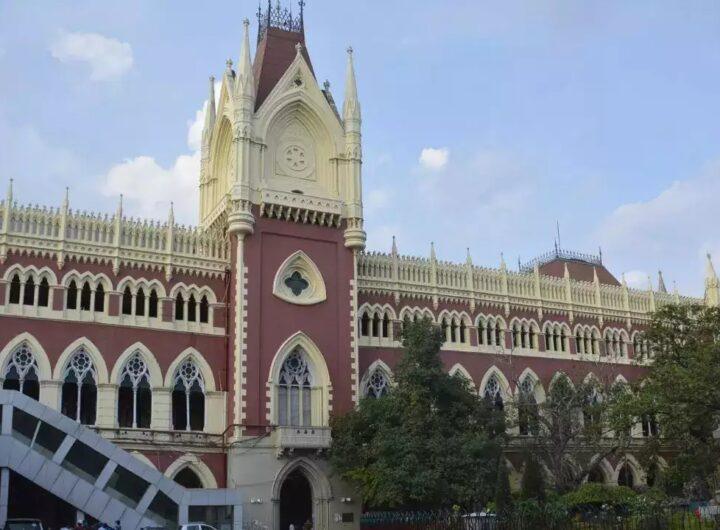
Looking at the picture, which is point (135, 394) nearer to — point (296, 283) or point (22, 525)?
point (296, 283)

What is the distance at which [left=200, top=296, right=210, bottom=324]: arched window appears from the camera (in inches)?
1661

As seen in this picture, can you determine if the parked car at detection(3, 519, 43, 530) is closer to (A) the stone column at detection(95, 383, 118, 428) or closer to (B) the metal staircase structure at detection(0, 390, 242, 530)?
(B) the metal staircase structure at detection(0, 390, 242, 530)

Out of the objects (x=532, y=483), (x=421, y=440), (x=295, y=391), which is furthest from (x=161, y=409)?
(x=532, y=483)

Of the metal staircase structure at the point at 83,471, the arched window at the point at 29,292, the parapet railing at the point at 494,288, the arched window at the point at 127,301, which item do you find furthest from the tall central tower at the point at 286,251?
the arched window at the point at 29,292

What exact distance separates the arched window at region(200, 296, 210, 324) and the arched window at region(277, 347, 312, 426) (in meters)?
4.03

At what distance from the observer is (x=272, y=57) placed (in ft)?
154

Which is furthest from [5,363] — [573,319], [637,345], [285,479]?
[637,345]

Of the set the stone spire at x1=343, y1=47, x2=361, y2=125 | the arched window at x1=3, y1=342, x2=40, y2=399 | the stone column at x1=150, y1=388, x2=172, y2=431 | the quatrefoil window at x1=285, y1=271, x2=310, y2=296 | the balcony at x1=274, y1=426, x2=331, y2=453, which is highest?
the stone spire at x1=343, y1=47, x2=361, y2=125

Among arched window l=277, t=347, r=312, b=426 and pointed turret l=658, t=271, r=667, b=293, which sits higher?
pointed turret l=658, t=271, r=667, b=293

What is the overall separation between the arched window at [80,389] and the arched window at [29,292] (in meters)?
2.79

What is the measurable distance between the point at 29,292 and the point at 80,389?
175 inches

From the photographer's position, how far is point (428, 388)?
1510 inches

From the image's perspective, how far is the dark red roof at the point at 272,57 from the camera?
4566cm

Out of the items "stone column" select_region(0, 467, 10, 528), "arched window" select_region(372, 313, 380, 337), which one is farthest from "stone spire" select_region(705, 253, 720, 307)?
"stone column" select_region(0, 467, 10, 528)
